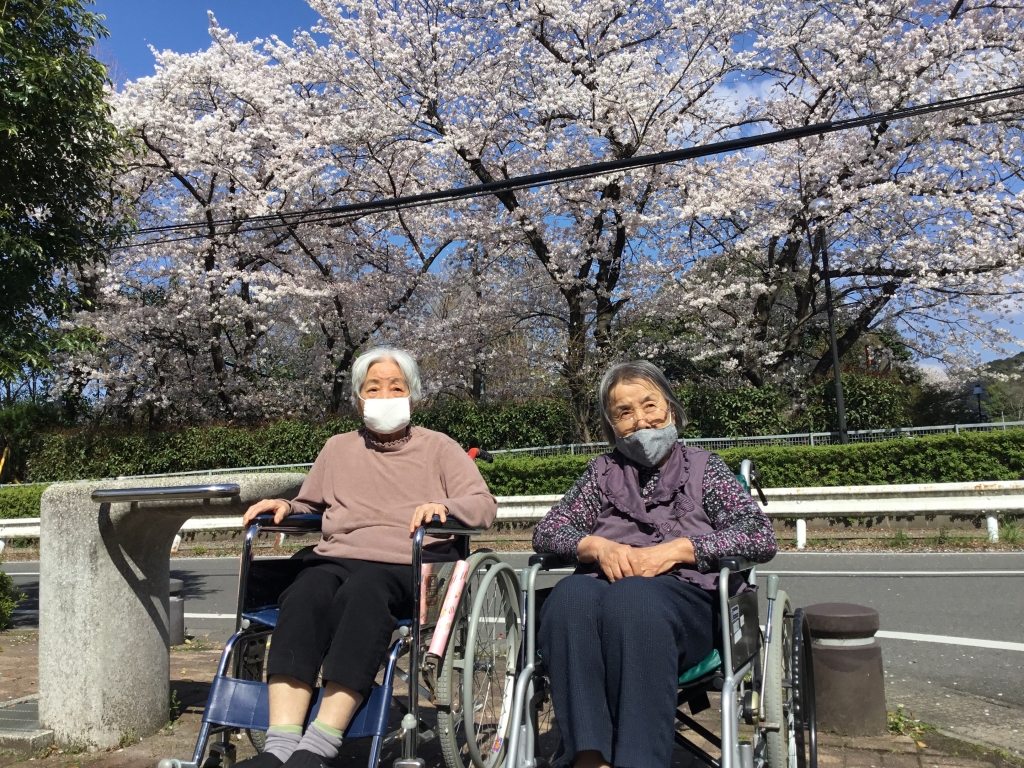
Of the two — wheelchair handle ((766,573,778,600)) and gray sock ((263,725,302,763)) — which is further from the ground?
wheelchair handle ((766,573,778,600))

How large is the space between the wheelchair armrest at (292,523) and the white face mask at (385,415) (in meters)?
0.43

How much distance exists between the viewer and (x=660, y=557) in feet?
9.05

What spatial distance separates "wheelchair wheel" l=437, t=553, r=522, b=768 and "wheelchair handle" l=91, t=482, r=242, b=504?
0.96 meters

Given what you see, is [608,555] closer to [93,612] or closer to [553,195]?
[93,612]

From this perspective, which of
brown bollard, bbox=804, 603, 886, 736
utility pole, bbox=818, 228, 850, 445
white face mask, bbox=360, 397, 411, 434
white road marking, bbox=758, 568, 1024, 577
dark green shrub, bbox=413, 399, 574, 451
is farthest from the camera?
dark green shrub, bbox=413, 399, 574, 451

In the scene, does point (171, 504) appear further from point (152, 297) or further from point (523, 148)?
point (152, 297)

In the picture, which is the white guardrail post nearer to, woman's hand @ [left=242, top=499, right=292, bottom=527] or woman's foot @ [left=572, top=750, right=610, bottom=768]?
woman's hand @ [left=242, top=499, right=292, bottom=527]

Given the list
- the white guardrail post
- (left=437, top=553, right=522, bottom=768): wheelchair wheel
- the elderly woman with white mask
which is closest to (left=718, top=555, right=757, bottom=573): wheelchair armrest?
(left=437, top=553, right=522, bottom=768): wheelchair wheel

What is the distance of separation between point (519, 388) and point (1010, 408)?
62.9ft

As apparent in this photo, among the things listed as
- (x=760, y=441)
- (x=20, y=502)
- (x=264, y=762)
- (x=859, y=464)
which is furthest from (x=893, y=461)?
(x=20, y=502)

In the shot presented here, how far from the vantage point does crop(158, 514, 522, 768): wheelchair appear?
2.83 meters

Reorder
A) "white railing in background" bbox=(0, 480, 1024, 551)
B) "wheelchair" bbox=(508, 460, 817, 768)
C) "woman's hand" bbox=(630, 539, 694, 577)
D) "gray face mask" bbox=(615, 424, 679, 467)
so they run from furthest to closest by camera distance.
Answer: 1. "white railing in background" bbox=(0, 480, 1024, 551)
2. "gray face mask" bbox=(615, 424, 679, 467)
3. "woman's hand" bbox=(630, 539, 694, 577)
4. "wheelchair" bbox=(508, 460, 817, 768)

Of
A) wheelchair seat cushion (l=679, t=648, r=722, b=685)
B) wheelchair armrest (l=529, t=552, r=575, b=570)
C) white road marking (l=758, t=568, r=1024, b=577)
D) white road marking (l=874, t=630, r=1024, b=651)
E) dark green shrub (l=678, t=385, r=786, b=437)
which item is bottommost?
white road marking (l=874, t=630, r=1024, b=651)

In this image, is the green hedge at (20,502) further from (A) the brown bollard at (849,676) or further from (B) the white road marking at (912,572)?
(A) the brown bollard at (849,676)
